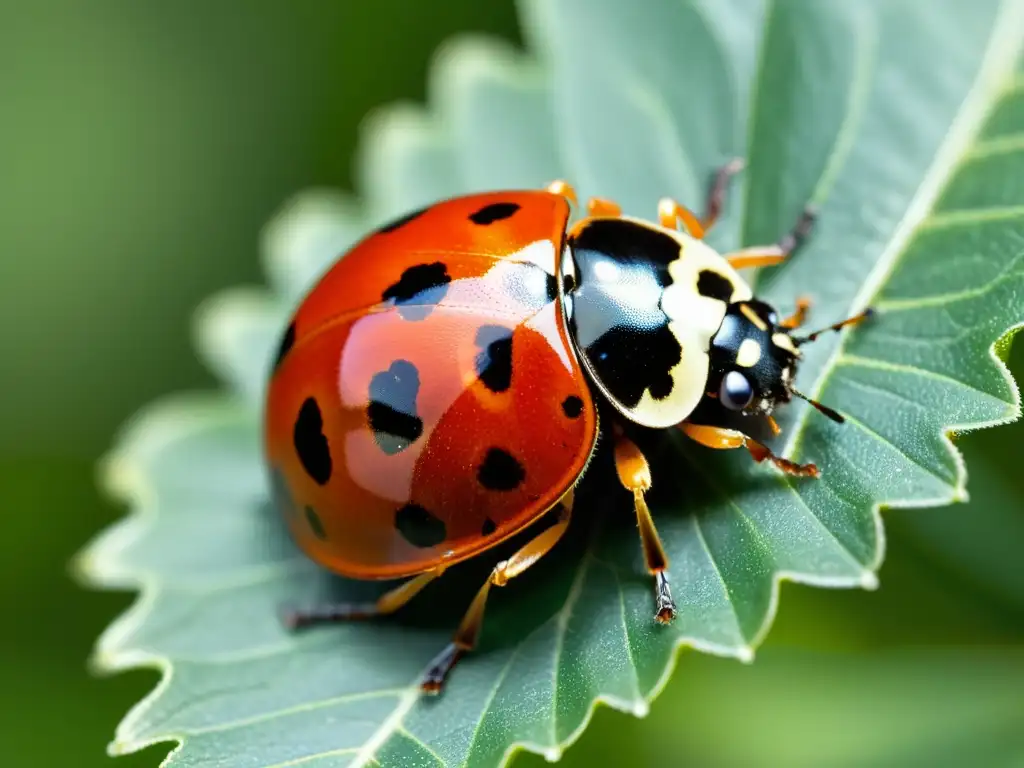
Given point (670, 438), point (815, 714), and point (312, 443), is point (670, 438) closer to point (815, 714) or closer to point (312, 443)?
point (312, 443)

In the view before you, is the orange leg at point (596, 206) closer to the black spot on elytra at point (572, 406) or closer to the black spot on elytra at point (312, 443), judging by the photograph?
the black spot on elytra at point (572, 406)

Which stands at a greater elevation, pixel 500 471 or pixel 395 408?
pixel 395 408

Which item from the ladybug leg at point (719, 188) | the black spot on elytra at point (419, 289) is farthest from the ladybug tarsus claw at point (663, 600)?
the ladybug leg at point (719, 188)

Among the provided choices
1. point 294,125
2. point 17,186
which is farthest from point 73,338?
point 294,125

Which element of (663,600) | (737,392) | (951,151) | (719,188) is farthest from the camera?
(719,188)

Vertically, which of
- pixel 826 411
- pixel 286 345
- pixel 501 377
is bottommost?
pixel 826 411

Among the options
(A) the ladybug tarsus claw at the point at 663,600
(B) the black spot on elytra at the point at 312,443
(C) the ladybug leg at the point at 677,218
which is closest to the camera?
(A) the ladybug tarsus claw at the point at 663,600

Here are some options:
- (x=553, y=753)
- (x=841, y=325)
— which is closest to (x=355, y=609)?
(x=553, y=753)

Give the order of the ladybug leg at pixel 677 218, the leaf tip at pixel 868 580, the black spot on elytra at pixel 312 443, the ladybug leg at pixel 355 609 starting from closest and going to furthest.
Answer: the leaf tip at pixel 868 580 → the black spot on elytra at pixel 312 443 → the ladybug leg at pixel 355 609 → the ladybug leg at pixel 677 218
